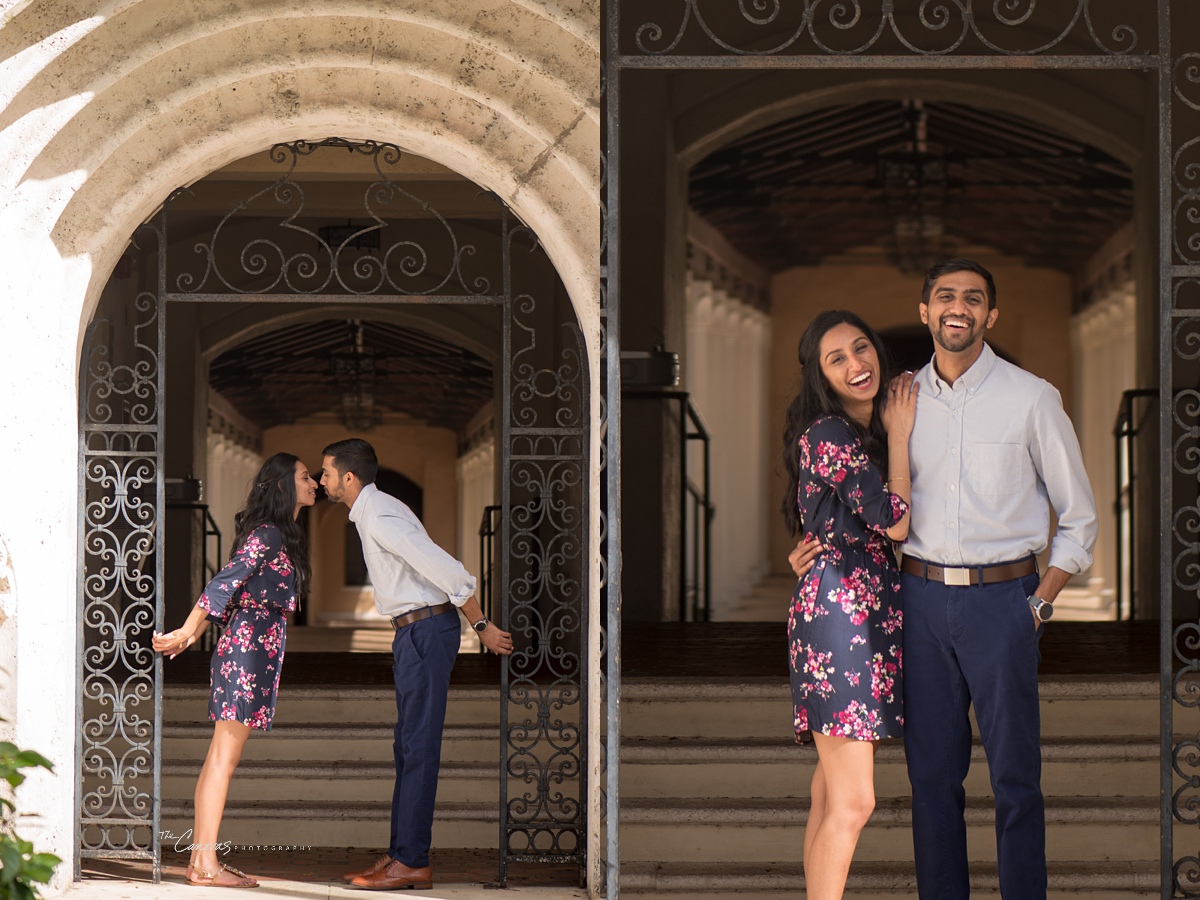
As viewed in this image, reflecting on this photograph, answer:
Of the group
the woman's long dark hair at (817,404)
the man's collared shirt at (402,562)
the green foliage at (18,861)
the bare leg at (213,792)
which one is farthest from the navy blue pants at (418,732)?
the green foliage at (18,861)

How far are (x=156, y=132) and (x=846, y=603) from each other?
3008 mm

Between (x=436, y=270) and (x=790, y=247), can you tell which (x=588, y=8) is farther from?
(x=790, y=247)

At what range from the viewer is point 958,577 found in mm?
3906

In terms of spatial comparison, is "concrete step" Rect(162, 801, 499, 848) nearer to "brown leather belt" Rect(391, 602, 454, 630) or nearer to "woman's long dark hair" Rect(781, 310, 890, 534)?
"brown leather belt" Rect(391, 602, 454, 630)

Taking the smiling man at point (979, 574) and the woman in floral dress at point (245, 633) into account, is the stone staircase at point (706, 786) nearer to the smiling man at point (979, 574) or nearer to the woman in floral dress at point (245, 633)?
the woman in floral dress at point (245, 633)

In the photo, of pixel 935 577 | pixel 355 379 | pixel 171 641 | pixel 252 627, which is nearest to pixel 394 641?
pixel 252 627

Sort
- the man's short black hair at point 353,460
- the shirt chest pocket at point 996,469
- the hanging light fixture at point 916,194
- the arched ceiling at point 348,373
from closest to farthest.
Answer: the shirt chest pocket at point 996,469, the man's short black hair at point 353,460, the hanging light fixture at point 916,194, the arched ceiling at point 348,373

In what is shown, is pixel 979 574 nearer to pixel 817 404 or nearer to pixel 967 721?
pixel 967 721

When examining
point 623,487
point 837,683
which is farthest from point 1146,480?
point 837,683

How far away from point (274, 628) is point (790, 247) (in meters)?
12.6

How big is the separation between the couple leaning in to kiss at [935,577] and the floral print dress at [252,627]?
227 centimetres

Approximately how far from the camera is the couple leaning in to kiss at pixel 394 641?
5.38 m

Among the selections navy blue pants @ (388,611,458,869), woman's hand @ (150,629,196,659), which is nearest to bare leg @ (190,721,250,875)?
woman's hand @ (150,629,196,659)

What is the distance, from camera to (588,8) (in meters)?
4.87
